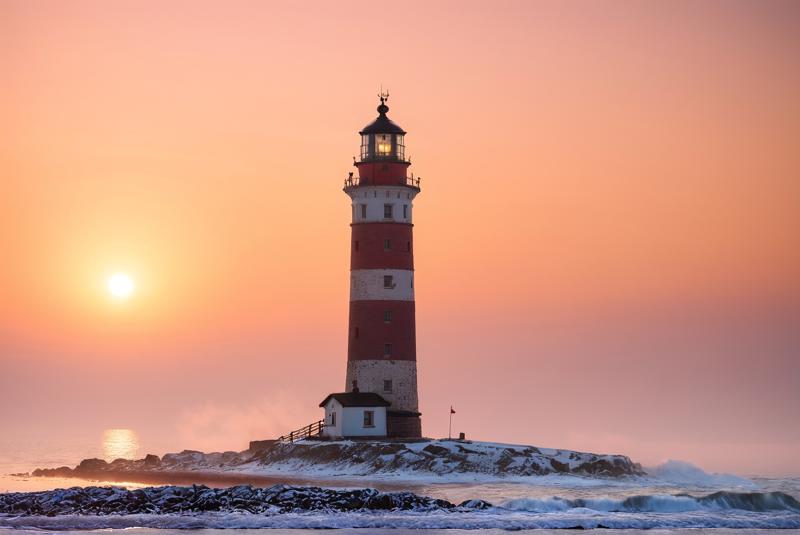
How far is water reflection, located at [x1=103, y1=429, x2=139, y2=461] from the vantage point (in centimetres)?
10706

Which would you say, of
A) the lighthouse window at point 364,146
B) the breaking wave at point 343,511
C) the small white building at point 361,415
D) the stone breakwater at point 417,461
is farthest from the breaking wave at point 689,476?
the lighthouse window at point 364,146

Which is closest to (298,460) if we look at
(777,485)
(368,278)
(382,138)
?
(368,278)

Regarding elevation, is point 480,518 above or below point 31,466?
below

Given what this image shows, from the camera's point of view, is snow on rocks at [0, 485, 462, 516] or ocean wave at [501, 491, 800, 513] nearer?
snow on rocks at [0, 485, 462, 516]

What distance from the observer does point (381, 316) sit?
68625 millimetres

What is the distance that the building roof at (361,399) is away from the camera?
223 ft

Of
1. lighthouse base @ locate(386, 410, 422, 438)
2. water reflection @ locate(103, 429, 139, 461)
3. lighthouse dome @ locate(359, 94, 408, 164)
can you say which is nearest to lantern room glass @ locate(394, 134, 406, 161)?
lighthouse dome @ locate(359, 94, 408, 164)

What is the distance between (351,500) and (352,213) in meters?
21.3

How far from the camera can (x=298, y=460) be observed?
66688mm

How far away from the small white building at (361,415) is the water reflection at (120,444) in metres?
32.6

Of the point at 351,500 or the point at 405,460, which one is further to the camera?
the point at 405,460

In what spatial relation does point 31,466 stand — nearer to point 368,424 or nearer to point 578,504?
point 368,424

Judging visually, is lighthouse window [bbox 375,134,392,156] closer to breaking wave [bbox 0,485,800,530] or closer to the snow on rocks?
breaking wave [bbox 0,485,800,530]

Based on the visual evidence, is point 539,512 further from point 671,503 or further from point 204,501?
point 204,501
